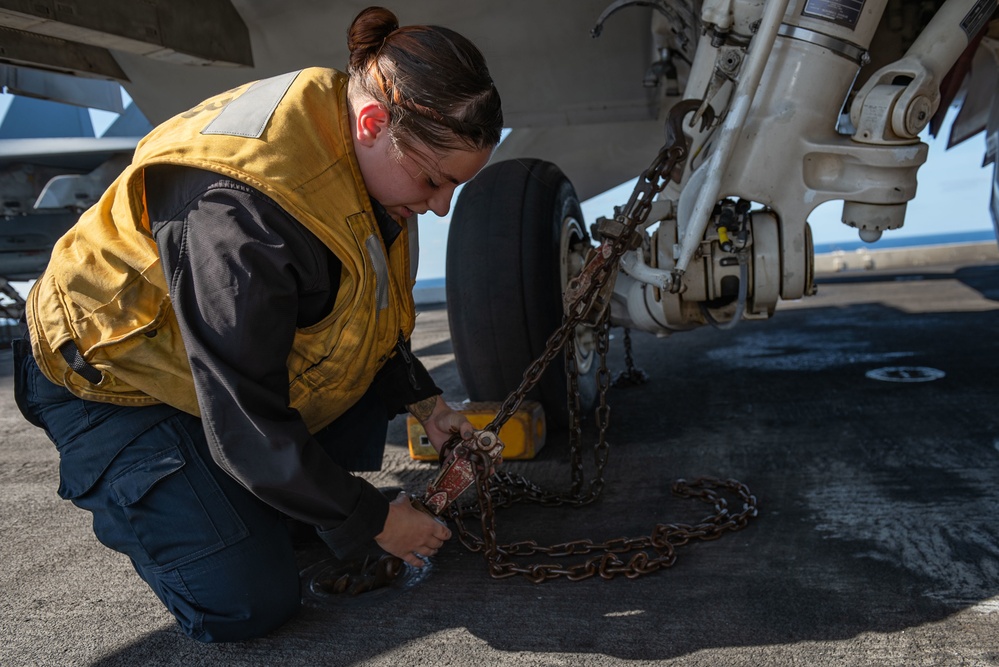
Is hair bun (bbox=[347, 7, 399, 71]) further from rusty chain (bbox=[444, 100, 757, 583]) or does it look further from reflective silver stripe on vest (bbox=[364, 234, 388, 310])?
rusty chain (bbox=[444, 100, 757, 583])

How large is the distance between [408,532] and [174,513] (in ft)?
1.47

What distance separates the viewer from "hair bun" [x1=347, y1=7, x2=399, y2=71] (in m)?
1.36

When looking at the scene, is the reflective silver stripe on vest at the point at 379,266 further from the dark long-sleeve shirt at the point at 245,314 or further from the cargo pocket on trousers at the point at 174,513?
the cargo pocket on trousers at the point at 174,513

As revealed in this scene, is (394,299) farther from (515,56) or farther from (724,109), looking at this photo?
(515,56)

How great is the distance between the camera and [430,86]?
4.10ft

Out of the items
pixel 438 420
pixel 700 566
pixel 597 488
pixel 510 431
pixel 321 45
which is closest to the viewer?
pixel 700 566

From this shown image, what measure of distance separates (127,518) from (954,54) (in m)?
2.16

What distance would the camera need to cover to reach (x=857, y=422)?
104 inches

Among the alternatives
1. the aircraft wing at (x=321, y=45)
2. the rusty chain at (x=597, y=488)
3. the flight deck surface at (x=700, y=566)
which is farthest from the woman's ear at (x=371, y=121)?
the aircraft wing at (x=321, y=45)

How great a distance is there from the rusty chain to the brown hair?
590 mm

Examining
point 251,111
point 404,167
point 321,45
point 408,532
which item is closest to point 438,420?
point 408,532

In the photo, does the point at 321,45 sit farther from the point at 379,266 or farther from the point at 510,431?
the point at 379,266

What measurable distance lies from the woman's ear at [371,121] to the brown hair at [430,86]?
0.05ft

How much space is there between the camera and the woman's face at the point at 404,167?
133 cm
